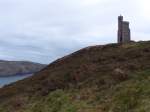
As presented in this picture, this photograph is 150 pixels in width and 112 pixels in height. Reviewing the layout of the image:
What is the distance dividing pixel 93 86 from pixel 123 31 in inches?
487

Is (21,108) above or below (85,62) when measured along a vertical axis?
below

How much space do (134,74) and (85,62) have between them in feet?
20.2

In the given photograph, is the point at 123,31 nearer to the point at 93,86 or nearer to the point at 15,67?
the point at 93,86

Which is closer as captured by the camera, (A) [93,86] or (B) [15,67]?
(A) [93,86]

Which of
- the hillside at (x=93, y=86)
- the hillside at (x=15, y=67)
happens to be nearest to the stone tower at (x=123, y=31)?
the hillside at (x=93, y=86)

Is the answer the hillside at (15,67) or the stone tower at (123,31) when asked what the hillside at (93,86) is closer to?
the stone tower at (123,31)

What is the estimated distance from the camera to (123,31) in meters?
35.0

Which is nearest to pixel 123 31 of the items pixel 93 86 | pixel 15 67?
pixel 93 86

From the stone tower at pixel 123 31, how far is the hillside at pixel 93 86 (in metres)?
2.96

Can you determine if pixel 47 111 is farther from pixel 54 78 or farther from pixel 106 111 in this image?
pixel 54 78

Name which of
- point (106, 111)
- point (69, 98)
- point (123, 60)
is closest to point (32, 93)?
point (69, 98)

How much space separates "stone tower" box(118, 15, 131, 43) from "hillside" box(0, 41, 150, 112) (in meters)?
2.96

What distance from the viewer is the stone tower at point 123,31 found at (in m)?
34.3

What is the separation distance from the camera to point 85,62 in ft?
95.3
